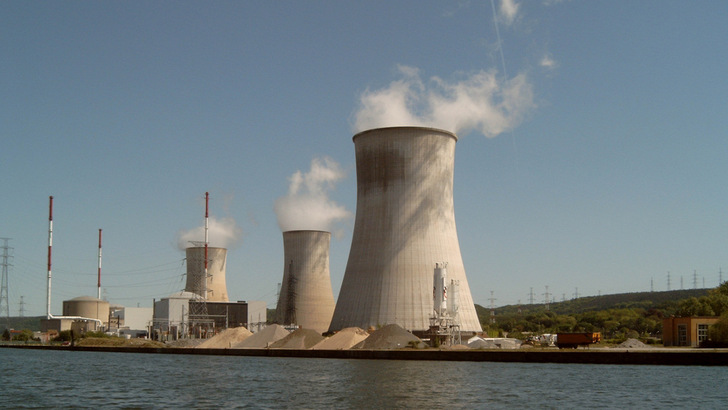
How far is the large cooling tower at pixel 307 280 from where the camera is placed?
66.1m

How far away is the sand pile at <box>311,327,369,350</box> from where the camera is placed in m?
45.2

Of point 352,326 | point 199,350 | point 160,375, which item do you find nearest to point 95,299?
point 199,350

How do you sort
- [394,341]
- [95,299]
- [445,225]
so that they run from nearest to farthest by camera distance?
[394,341] → [445,225] → [95,299]

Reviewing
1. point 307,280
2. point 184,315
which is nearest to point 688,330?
point 307,280

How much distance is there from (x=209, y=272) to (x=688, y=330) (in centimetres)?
4614

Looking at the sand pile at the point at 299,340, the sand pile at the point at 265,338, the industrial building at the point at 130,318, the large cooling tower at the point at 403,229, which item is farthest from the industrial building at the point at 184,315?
the large cooling tower at the point at 403,229

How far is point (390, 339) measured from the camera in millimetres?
43031

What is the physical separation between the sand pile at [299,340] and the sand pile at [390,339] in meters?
7.08

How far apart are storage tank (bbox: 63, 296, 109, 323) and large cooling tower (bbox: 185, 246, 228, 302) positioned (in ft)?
73.2

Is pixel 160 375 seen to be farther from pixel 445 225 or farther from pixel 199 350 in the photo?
pixel 199 350

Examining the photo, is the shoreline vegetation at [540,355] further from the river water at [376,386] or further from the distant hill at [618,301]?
the distant hill at [618,301]

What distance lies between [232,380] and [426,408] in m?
11.9

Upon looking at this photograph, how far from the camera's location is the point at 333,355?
148 feet

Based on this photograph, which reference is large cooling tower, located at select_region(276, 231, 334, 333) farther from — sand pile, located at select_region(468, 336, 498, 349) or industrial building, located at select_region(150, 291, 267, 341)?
sand pile, located at select_region(468, 336, 498, 349)
